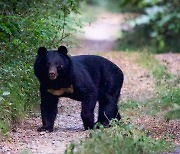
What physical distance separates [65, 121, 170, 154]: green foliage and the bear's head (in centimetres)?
115

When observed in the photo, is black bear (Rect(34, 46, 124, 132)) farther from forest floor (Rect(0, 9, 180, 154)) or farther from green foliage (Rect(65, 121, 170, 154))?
green foliage (Rect(65, 121, 170, 154))

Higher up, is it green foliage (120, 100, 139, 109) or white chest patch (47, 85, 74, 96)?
white chest patch (47, 85, 74, 96)

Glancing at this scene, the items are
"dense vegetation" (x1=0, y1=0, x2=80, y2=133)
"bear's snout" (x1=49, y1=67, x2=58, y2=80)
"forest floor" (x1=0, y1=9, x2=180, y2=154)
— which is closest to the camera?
"forest floor" (x1=0, y1=9, x2=180, y2=154)

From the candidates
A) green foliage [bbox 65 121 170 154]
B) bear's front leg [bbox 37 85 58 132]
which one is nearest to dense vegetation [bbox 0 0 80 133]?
bear's front leg [bbox 37 85 58 132]

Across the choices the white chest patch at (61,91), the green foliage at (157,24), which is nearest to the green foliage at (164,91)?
the white chest patch at (61,91)

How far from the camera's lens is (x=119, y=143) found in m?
8.10

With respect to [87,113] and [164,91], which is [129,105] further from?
[87,113]

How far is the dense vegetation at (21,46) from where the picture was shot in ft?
33.9

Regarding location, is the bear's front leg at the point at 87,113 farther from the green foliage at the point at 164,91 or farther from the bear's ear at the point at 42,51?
the green foliage at the point at 164,91

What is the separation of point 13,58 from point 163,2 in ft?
43.6

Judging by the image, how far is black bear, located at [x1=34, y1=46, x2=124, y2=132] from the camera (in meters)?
9.75

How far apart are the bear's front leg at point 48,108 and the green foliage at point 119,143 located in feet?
4.24

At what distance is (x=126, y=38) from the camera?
2539 centimetres

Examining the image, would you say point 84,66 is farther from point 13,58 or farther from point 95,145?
point 95,145
